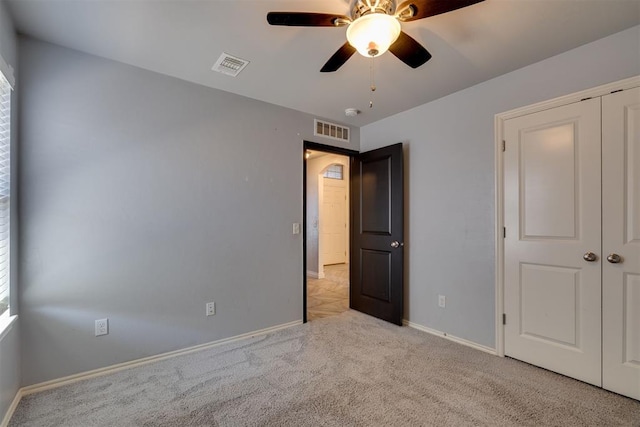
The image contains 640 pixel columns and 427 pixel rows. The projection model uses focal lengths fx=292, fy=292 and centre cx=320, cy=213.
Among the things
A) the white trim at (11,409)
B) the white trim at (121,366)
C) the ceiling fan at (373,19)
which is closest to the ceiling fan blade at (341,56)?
the ceiling fan at (373,19)

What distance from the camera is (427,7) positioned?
138 cm

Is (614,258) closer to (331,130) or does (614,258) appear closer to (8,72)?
(331,130)

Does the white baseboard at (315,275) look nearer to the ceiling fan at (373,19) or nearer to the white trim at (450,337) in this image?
the white trim at (450,337)

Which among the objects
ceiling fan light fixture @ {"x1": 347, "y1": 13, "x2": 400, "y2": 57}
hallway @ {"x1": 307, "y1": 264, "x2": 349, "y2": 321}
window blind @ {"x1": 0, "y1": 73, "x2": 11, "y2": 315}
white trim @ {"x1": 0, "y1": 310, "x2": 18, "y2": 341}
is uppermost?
ceiling fan light fixture @ {"x1": 347, "y1": 13, "x2": 400, "y2": 57}

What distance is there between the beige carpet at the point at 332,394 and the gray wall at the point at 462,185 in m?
0.48

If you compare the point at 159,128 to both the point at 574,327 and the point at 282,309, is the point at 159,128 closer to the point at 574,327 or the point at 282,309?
the point at 282,309

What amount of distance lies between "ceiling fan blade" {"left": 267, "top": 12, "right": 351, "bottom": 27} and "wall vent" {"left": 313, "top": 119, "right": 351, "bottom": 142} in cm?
199

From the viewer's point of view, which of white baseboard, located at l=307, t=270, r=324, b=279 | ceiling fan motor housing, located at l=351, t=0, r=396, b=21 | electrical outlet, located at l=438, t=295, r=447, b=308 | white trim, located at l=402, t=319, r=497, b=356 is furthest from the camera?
white baseboard, located at l=307, t=270, r=324, b=279

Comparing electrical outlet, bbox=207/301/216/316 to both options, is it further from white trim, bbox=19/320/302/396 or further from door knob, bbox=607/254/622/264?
door knob, bbox=607/254/622/264

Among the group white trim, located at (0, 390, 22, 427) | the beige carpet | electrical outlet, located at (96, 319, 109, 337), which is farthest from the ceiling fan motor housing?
white trim, located at (0, 390, 22, 427)

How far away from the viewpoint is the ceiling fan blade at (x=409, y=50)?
159 cm

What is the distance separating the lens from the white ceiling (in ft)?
5.70

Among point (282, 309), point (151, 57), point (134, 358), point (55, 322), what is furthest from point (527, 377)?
point (151, 57)

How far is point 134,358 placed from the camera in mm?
2352
